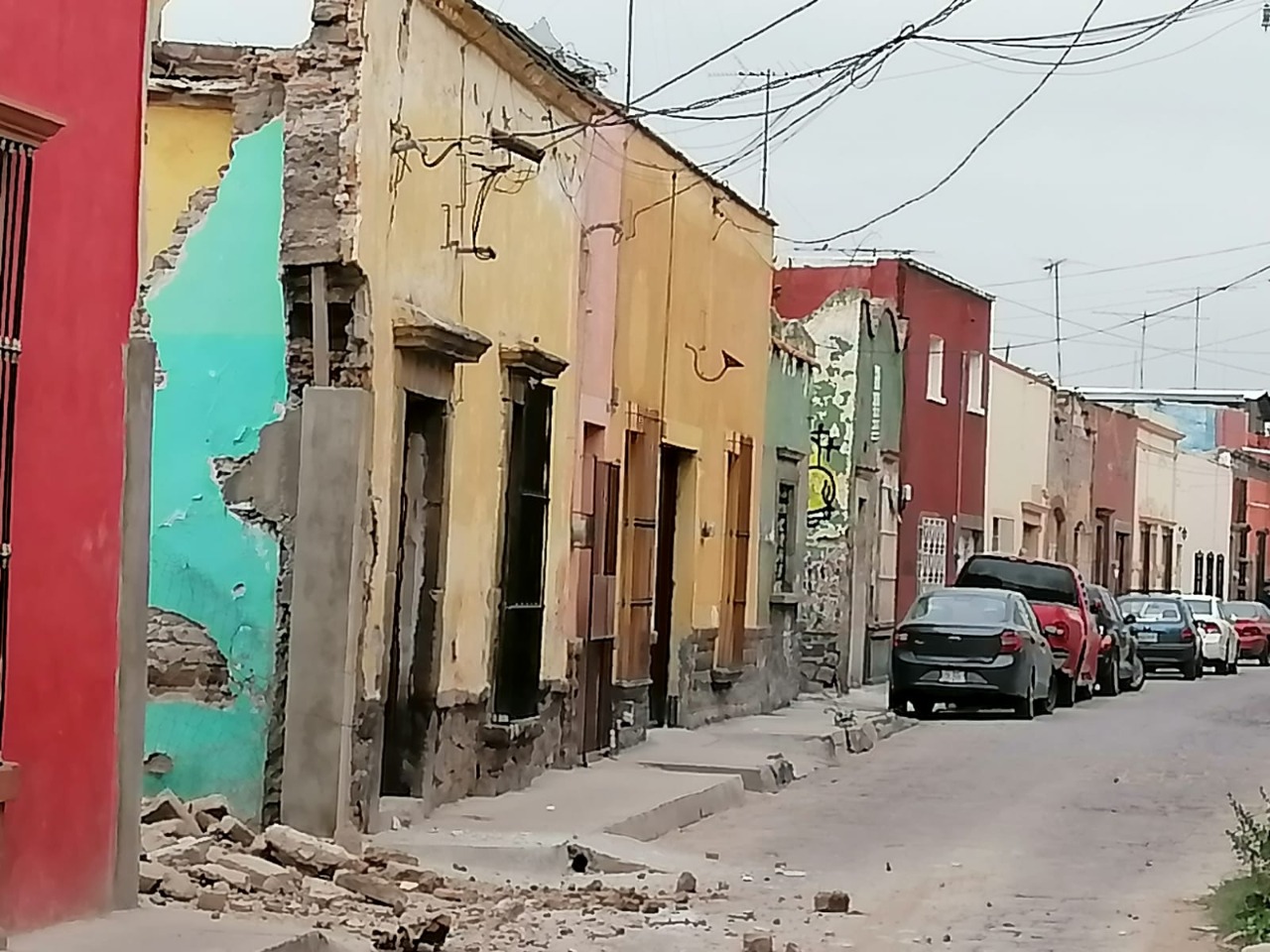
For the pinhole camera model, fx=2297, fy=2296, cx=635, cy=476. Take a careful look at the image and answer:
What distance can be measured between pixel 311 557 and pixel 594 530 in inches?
244

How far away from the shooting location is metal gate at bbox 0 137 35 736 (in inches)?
332

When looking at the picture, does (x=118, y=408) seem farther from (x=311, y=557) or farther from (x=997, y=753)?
(x=997, y=753)

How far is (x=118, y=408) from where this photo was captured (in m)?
9.48

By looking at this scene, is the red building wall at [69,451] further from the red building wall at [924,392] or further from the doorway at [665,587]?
the red building wall at [924,392]

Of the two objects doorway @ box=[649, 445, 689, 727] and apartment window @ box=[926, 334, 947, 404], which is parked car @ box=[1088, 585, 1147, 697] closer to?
apartment window @ box=[926, 334, 947, 404]

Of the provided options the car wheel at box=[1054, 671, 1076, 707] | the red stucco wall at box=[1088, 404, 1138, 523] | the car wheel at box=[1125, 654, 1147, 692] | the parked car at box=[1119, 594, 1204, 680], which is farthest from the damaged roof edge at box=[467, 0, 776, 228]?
the red stucco wall at box=[1088, 404, 1138, 523]

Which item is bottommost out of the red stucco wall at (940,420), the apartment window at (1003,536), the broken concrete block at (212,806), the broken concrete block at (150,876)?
the broken concrete block at (150,876)

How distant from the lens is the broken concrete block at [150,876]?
10258mm

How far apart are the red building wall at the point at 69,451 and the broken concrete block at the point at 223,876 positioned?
1.36 m

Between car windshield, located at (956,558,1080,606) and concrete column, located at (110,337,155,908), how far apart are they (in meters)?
21.4

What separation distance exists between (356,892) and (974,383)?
28397 millimetres

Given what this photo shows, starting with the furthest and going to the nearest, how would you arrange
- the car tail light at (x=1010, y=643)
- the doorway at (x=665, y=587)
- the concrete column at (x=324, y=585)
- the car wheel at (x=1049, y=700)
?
the car wheel at (x=1049, y=700) → the car tail light at (x=1010, y=643) → the doorway at (x=665, y=587) → the concrete column at (x=324, y=585)

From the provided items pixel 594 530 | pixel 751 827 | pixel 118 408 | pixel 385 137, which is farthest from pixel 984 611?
pixel 118 408

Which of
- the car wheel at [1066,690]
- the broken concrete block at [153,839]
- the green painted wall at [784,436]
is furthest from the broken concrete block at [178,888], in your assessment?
the car wheel at [1066,690]
